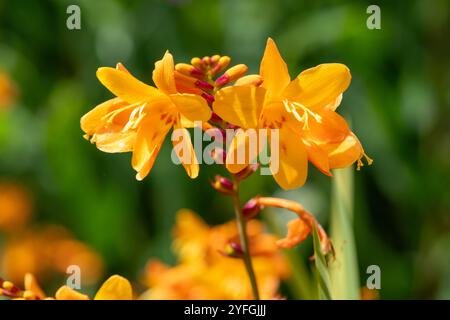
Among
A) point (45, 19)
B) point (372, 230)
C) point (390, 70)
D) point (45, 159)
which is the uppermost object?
point (45, 19)

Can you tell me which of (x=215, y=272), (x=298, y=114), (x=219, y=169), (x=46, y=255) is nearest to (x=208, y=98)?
(x=298, y=114)

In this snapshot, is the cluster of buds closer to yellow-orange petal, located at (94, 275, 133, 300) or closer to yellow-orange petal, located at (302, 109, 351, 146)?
yellow-orange petal, located at (302, 109, 351, 146)

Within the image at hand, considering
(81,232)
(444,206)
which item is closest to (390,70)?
(444,206)

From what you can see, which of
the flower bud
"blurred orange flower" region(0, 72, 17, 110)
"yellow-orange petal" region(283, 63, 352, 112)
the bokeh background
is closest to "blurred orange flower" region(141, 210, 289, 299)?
the flower bud

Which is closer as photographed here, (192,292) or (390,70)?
(192,292)

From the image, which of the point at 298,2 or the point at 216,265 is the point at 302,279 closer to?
the point at 216,265
